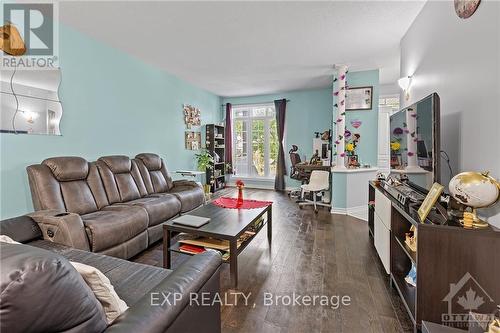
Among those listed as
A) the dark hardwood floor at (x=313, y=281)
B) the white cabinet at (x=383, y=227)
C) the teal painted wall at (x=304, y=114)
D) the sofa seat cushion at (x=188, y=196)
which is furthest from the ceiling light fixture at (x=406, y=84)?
the sofa seat cushion at (x=188, y=196)

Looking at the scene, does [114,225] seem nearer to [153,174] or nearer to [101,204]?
[101,204]

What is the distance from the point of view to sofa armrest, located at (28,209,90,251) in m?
1.86

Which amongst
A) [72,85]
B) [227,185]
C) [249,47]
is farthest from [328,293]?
[227,185]

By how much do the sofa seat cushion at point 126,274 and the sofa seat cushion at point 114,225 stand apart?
0.34 metres

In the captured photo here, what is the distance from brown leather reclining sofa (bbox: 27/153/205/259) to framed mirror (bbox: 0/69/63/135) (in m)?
0.41

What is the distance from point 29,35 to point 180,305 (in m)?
3.18

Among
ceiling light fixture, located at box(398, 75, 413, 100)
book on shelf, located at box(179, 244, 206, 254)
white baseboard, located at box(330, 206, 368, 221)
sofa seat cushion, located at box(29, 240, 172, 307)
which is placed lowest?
white baseboard, located at box(330, 206, 368, 221)

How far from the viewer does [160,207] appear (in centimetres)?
280

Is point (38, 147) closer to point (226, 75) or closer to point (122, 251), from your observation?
point (122, 251)

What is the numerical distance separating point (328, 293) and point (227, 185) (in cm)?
527

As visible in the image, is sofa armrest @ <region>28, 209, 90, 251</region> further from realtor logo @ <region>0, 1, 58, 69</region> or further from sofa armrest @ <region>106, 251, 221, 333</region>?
realtor logo @ <region>0, 1, 58, 69</region>

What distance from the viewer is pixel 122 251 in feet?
7.44

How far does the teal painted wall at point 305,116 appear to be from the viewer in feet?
19.2

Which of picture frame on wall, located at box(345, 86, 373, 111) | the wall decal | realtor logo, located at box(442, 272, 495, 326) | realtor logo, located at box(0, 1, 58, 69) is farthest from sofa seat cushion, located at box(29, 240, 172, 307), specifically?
picture frame on wall, located at box(345, 86, 373, 111)
